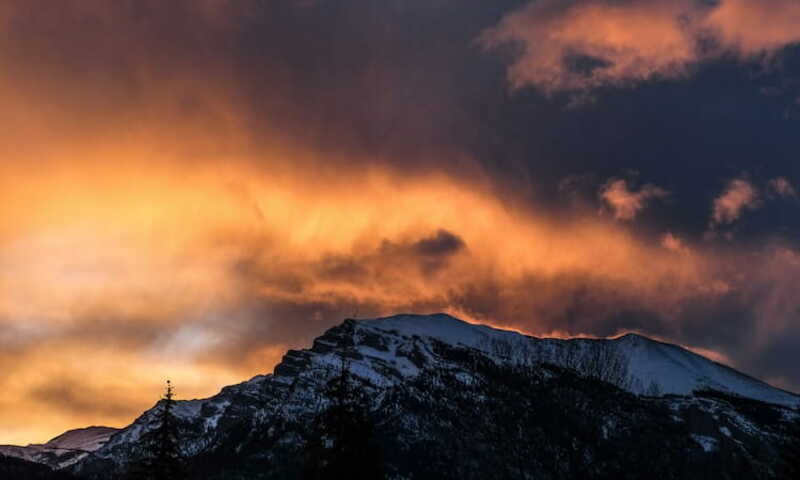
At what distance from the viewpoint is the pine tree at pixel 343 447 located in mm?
49938

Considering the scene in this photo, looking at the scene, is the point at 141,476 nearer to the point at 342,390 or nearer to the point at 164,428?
the point at 164,428

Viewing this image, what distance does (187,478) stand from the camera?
5566 centimetres

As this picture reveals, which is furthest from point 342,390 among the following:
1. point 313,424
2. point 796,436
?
point 796,436

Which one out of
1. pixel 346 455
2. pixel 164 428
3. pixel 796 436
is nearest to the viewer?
pixel 346 455

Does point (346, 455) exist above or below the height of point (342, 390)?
below

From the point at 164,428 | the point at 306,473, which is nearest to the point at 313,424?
the point at 306,473

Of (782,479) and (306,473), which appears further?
(782,479)

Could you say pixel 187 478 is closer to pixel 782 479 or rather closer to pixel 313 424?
pixel 313 424

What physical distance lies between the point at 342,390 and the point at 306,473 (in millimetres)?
4932

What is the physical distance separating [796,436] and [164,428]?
37929mm

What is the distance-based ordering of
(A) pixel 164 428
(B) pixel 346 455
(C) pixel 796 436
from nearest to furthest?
(B) pixel 346 455 → (A) pixel 164 428 → (C) pixel 796 436

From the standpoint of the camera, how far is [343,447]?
5038cm

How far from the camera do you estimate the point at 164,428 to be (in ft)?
176

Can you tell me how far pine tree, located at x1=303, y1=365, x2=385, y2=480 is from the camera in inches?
1966
